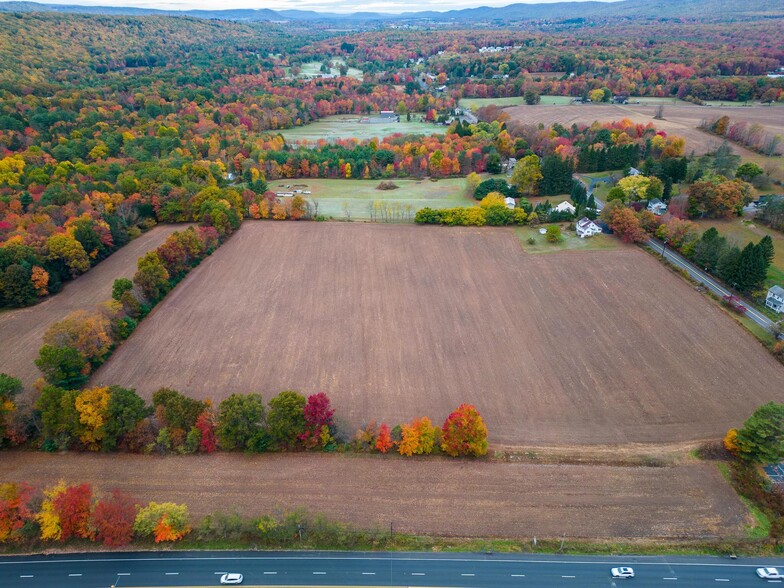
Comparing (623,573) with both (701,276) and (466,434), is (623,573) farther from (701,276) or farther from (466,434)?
Answer: (701,276)

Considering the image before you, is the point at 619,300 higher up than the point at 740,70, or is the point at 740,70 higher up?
the point at 740,70

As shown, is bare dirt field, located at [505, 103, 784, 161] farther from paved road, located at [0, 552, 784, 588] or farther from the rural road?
paved road, located at [0, 552, 784, 588]

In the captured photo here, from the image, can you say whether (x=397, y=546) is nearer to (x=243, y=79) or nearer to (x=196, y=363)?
(x=196, y=363)

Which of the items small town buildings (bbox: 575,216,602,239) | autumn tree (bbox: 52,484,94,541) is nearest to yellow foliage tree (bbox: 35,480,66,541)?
autumn tree (bbox: 52,484,94,541)

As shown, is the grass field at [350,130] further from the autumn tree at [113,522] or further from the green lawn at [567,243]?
the autumn tree at [113,522]

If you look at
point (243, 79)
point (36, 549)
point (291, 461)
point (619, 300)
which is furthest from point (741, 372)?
point (243, 79)

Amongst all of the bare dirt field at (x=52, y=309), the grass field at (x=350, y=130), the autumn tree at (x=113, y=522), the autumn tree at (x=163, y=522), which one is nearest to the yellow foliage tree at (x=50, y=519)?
the autumn tree at (x=113, y=522)
